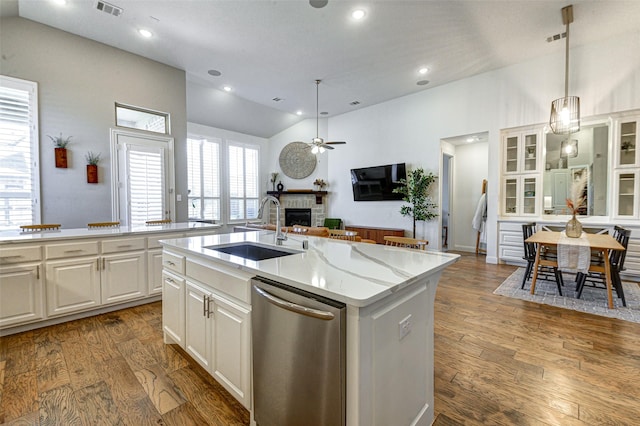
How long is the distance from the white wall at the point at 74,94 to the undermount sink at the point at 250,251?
333cm

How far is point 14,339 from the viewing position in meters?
2.47

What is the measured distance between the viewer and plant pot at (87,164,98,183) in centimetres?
409

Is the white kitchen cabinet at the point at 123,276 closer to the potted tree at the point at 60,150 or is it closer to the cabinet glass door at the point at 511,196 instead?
the potted tree at the point at 60,150

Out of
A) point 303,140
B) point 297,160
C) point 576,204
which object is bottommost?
point 576,204

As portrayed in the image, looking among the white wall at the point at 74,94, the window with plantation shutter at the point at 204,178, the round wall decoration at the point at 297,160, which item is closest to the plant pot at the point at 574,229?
the round wall decoration at the point at 297,160

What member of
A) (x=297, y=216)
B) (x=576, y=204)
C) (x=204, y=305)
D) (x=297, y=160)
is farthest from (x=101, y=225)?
(x=576, y=204)

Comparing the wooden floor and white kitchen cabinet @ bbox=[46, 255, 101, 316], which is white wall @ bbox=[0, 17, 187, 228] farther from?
the wooden floor

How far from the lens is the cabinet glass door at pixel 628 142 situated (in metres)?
4.16

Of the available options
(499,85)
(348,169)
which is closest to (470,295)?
(499,85)

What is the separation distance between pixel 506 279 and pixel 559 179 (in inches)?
87.0

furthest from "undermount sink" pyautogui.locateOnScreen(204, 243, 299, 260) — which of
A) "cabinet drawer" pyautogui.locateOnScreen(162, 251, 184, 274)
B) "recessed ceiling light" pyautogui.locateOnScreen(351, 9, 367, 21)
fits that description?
"recessed ceiling light" pyautogui.locateOnScreen(351, 9, 367, 21)

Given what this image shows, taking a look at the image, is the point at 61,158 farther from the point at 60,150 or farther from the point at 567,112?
the point at 567,112

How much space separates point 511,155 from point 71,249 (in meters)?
6.73

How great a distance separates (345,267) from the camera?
57.5 inches
